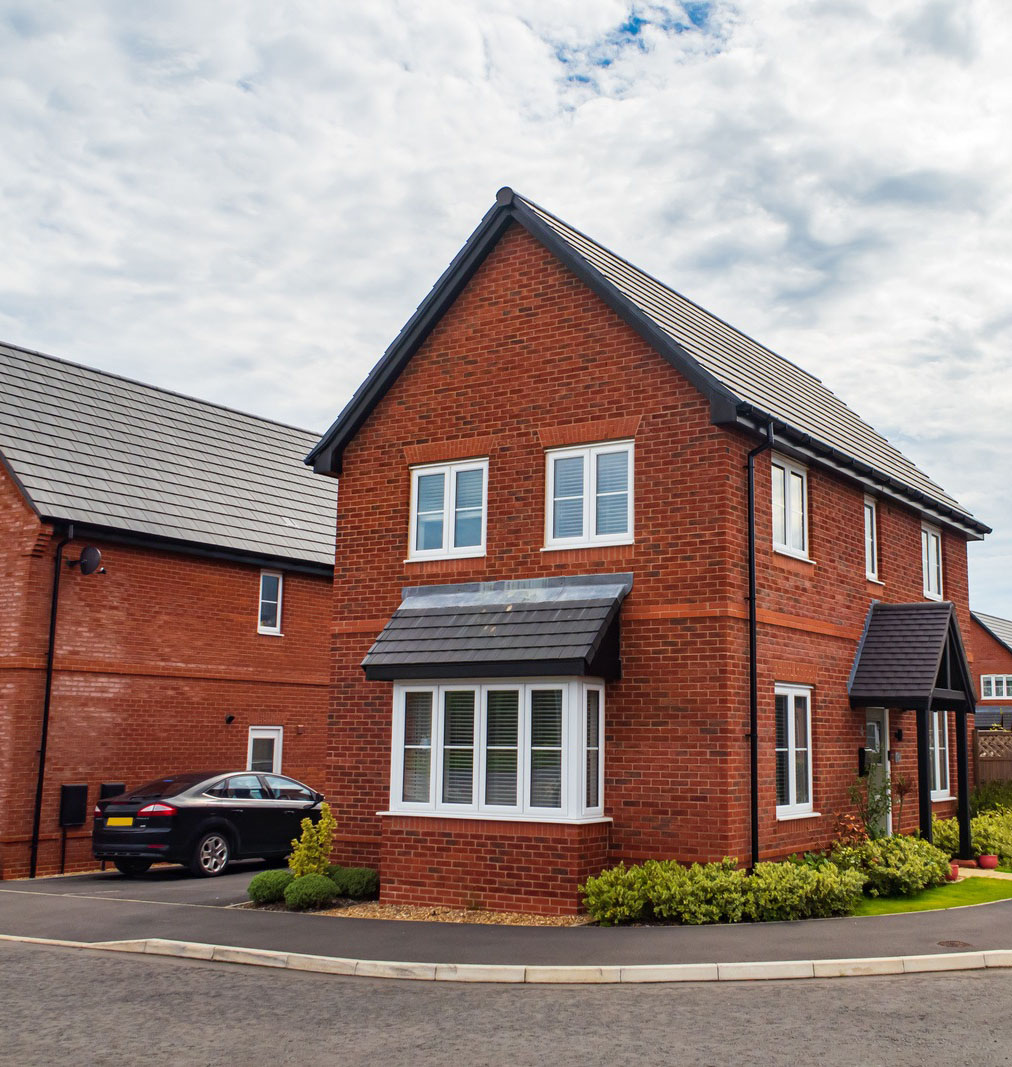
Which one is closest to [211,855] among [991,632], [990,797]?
[990,797]

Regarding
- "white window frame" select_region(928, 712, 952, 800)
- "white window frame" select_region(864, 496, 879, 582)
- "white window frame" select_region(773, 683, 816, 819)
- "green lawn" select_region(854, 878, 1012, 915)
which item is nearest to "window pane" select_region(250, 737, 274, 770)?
"white window frame" select_region(773, 683, 816, 819)

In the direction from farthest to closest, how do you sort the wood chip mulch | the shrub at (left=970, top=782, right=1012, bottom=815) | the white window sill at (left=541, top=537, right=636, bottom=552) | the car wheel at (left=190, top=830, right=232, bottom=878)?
1. the shrub at (left=970, top=782, right=1012, bottom=815)
2. the car wheel at (left=190, top=830, right=232, bottom=878)
3. the white window sill at (left=541, top=537, right=636, bottom=552)
4. the wood chip mulch

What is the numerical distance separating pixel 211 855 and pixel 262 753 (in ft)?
16.1

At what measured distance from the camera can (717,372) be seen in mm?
14633

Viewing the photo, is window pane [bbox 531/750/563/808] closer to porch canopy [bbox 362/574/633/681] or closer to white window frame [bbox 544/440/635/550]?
porch canopy [bbox 362/574/633/681]

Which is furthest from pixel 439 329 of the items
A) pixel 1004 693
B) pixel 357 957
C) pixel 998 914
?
pixel 1004 693

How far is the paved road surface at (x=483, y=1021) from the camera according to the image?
25.0ft

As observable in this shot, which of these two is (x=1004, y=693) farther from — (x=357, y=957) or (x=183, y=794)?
(x=357, y=957)

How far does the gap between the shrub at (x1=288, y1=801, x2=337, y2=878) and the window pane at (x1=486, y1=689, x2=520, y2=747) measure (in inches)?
108

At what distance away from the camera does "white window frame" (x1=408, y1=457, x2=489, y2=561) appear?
15422 mm

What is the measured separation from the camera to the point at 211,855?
17.5 meters

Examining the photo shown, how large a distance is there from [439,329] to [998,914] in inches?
388

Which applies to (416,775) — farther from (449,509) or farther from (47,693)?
(47,693)

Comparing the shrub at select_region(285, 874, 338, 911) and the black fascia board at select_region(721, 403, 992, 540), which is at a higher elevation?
the black fascia board at select_region(721, 403, 992, 540)
